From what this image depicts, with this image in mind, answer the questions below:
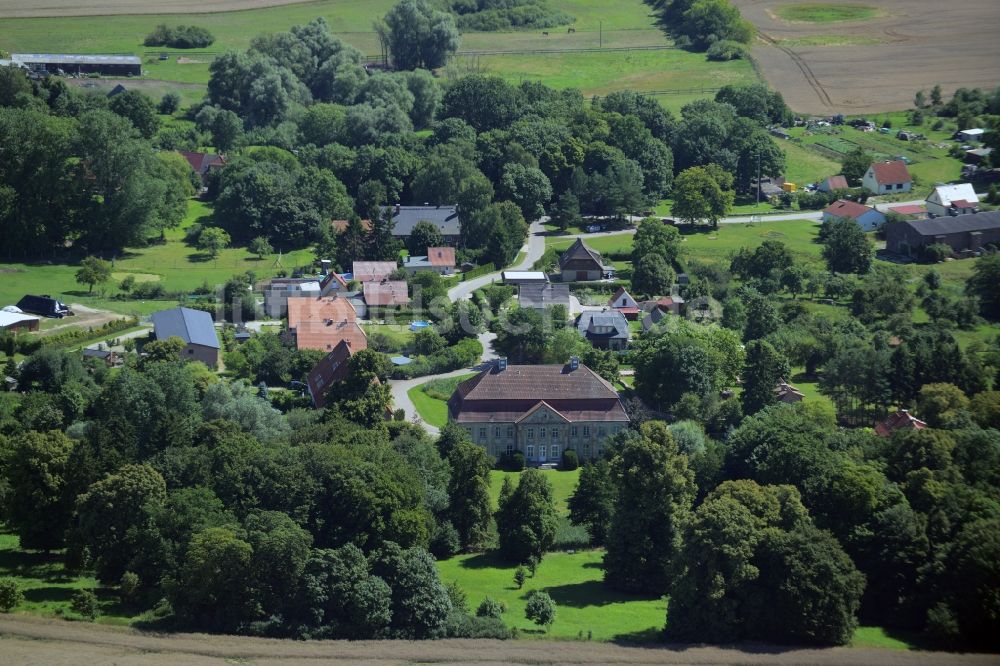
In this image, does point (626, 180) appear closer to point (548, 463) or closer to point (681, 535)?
point (548, 463)

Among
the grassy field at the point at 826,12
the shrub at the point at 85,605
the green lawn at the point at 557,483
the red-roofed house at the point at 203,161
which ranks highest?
the grassy field at the point at 826,12

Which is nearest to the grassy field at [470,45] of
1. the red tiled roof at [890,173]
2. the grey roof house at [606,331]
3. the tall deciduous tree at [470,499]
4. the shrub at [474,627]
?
the red tiled roof at [890,173]

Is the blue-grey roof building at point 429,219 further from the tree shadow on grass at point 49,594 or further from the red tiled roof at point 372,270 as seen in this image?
the tree shadow on grass at point 49,594

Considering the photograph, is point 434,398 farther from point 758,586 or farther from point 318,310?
point 758,586

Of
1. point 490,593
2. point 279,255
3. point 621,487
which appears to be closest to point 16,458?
point 490,593

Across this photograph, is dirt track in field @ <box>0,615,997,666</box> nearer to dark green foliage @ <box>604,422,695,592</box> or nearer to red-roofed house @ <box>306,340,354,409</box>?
dark green foliage @ <box>604,422,695,592</box>

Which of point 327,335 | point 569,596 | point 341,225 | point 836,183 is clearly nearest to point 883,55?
point 836,183

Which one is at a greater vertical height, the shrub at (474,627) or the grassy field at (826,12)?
the grassy field at (826,12)
